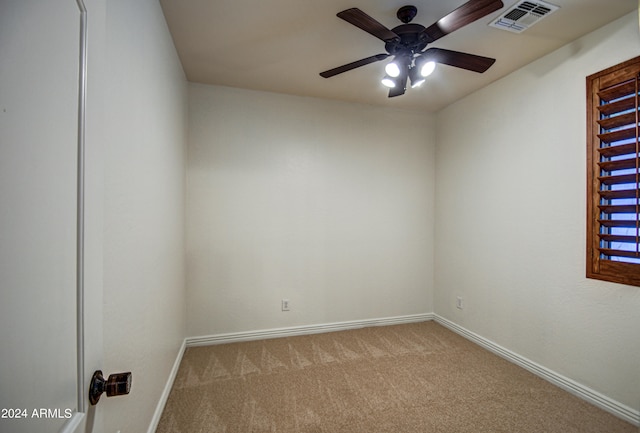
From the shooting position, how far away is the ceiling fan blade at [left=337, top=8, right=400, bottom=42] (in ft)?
4.93

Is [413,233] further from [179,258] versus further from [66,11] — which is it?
[66,11]

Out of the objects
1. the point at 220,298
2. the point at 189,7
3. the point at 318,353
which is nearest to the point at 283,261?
the point at 220,298

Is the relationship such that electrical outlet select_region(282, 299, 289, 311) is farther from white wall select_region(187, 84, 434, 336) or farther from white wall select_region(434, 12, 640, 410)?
white wall select_region(434, 12, 640, 410)

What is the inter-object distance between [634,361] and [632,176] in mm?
1190

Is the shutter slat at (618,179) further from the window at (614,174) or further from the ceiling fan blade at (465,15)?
the ceiling fan blade at (465,15)

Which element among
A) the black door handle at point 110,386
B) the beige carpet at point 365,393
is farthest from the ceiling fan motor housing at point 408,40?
the beige carpet at point 365,393

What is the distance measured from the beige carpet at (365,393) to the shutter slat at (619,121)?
195 centimetres

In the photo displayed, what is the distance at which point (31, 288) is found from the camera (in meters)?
0.45

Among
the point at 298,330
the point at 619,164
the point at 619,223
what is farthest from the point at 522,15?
the point at 298,330

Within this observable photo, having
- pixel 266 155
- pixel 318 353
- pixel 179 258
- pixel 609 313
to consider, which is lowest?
pixel 318 353

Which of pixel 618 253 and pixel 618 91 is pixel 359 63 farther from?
pixel 618 253

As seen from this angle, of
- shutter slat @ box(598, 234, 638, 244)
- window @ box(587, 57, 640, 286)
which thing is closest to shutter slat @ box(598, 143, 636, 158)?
window @ box(587, 57, 640, 286)

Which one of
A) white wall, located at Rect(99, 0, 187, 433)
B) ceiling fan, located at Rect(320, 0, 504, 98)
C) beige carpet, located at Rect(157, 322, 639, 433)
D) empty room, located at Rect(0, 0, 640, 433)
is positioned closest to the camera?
empty room, located at Rect(0, 0, 640, 433)

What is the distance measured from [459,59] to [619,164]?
127 cm
